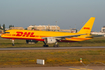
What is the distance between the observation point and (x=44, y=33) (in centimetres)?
4825

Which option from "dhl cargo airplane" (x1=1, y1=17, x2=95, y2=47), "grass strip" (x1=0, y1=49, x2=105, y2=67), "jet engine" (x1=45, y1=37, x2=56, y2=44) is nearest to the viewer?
"grass strip" (x1=0, y1=49, x2=105, y2=67)

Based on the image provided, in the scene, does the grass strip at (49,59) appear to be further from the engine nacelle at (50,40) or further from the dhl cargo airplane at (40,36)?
the dhl cargo airplane at (40,36)

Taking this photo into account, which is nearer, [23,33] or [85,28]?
[23,33]

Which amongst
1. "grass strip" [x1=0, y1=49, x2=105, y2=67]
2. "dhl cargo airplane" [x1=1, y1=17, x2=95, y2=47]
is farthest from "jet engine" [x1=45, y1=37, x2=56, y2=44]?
"grass strip" [x1=0, y1=49, x2=105, y2=67]

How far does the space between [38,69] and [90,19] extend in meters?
37.4

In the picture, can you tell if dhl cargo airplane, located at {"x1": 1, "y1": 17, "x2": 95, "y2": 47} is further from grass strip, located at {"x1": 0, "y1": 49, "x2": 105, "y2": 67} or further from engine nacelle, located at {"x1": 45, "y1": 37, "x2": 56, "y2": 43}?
grass strip, located at {"x1": 0, "y1": 49, "x2": 105, "y2": 67}

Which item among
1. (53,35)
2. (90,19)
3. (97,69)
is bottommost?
(97,69)

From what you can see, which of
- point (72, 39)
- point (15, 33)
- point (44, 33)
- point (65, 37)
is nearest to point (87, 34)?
point (72, 39)

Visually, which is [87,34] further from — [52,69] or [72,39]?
[52,69]

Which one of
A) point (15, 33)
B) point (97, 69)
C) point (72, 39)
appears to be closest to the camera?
point (97, 69)

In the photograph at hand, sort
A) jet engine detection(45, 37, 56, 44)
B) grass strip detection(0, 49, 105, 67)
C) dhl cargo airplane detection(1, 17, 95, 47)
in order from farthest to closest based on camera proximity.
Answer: dhl cargo airplane detection(1, 17, 95, 47) < jet engine detection(45, 37, 56, 44) < grass strip detection(0, 49, 105, 67)

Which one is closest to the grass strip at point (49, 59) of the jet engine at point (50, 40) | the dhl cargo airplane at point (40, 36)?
the jet engine at point (50, 40)

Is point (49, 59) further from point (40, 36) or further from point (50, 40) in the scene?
point (40, 36)

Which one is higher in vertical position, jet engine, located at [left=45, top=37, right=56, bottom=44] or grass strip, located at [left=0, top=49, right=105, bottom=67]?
jet engine, located at [left=45, top=37, right=56, bottom=44]
